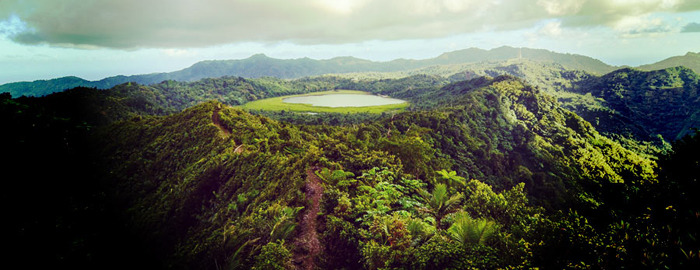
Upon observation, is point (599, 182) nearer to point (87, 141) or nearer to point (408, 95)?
point (87, 141)

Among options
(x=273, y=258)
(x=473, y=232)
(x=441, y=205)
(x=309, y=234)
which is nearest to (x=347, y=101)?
(x=441, y=205)

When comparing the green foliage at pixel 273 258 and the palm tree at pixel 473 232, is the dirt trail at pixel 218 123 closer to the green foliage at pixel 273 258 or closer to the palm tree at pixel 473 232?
the green foliage at pixel 273 258

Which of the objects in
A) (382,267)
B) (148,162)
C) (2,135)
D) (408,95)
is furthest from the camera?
(408,95)

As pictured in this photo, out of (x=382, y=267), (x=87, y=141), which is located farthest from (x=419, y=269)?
(x=87, y=141)

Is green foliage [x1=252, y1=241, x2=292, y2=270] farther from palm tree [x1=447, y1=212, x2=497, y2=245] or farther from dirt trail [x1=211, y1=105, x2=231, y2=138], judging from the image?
dirt trail [x1=211, y1=105, x2=231, y2=138]

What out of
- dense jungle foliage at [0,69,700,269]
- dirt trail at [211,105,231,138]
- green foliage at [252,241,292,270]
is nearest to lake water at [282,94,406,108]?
dirt trail at [211,105,231,138]

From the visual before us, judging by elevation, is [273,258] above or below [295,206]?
below

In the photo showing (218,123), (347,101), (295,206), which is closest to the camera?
(295,206)

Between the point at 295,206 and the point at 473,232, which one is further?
the point at 295,206

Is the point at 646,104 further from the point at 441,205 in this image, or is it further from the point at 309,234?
the point at 309,234
